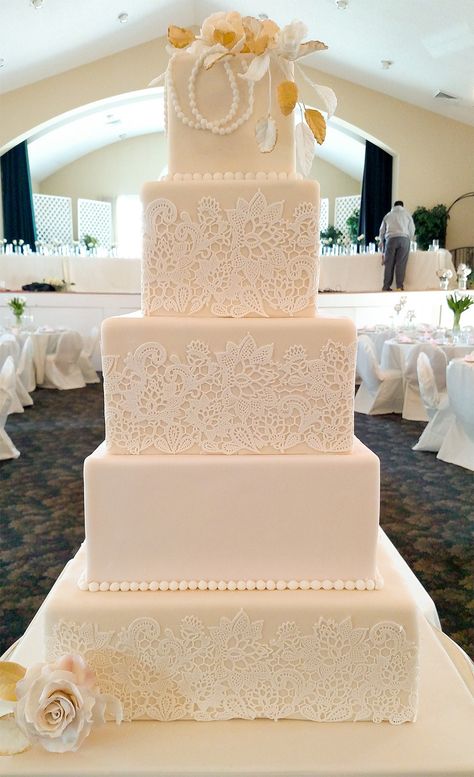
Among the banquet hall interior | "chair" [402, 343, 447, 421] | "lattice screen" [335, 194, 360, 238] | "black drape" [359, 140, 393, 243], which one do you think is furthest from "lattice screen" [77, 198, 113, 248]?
"chair" [402, 343, 447, 421]

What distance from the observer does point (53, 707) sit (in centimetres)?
97

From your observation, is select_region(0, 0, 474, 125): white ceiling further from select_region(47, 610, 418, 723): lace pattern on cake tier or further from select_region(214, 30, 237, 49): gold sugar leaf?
select_region(47, 610, 418, 723): lace pattern on cake tier

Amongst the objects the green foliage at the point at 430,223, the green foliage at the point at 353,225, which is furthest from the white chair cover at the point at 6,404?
the green foliage at the point at 353,225

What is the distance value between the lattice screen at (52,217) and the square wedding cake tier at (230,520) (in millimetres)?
12739

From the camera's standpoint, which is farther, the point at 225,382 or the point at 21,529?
the point at 21,529

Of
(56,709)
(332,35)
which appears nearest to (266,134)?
(56,709)

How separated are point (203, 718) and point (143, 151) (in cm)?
1454

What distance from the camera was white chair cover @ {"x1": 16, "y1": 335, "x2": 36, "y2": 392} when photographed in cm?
599

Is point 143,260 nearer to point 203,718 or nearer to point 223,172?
point 223,172

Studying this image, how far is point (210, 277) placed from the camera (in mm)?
1175

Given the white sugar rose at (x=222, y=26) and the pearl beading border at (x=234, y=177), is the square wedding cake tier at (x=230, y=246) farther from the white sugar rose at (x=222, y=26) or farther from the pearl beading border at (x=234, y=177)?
the white sugar rose at (x=222, y=26)

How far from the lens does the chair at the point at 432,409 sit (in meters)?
4.31

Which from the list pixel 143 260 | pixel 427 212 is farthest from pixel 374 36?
pixel 143 260

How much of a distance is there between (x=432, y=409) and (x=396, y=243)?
5064 millimetres
